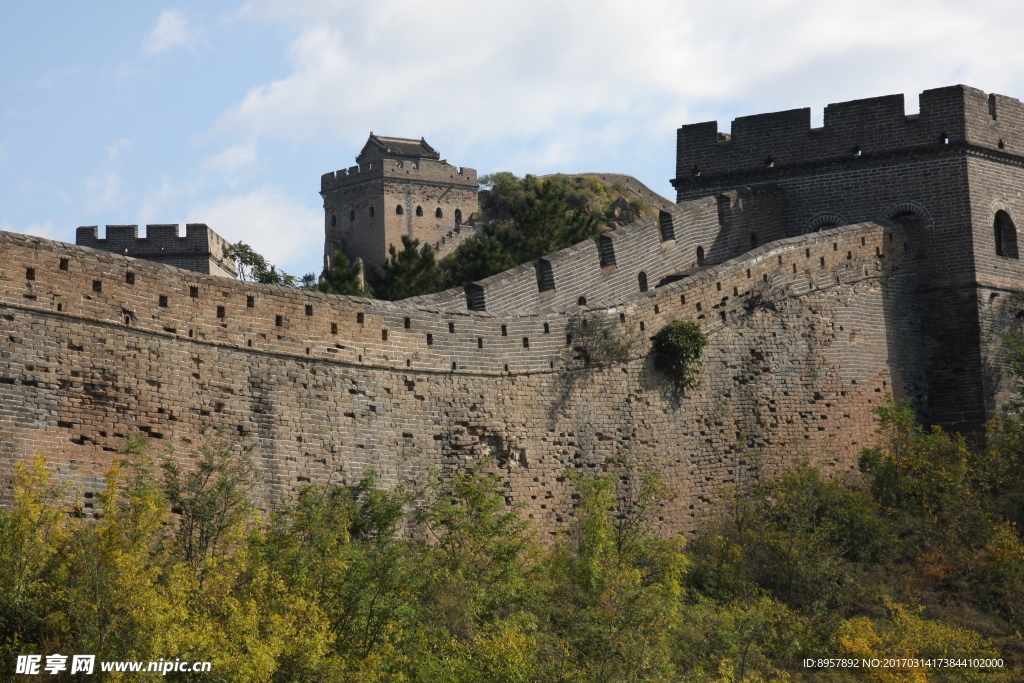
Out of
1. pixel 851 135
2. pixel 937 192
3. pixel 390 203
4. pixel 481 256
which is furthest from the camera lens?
pixel 390 203

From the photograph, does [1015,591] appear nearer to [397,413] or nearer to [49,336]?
[397,413]

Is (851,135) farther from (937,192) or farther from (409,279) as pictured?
(409,279)

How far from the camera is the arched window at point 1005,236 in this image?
1027 inches

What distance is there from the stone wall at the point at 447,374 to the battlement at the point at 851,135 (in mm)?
A: 1775

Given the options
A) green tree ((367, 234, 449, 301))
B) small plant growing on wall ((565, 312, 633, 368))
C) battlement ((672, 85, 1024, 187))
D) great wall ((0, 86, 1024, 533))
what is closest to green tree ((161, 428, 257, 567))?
great wall ((0, 86, 1024, 533))

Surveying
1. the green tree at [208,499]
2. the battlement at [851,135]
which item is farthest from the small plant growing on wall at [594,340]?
the battlement at [851,135]

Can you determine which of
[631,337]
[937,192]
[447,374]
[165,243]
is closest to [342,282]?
[165,243]

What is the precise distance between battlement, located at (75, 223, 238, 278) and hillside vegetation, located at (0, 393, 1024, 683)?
1477 centimetres

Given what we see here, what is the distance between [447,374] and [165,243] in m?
14.9

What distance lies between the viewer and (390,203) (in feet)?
206

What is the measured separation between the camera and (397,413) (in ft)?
61.4

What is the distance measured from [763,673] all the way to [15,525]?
8.28 metres

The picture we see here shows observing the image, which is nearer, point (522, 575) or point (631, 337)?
point (522, 575)

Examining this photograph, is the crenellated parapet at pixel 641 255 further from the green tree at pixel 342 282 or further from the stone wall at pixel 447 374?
the green tree at pixel 342 282
